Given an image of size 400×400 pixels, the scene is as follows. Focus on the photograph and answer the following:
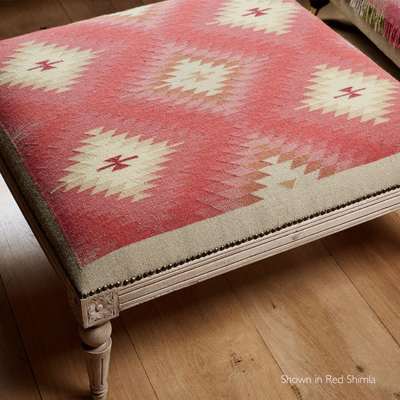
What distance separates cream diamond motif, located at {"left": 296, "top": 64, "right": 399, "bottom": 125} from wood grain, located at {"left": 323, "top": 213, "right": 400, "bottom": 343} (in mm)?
314

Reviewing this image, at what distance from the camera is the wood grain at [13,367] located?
1.09 m

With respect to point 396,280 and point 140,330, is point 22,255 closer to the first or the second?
point 140,330

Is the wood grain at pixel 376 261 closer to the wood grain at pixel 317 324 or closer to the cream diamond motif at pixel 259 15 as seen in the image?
the wood grain at pixel 317 324

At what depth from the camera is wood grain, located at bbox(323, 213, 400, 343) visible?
123 cm

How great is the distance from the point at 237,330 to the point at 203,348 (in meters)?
0.07

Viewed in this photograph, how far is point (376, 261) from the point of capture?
130 cm

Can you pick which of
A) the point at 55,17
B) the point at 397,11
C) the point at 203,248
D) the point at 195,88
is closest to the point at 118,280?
the point at 203,248

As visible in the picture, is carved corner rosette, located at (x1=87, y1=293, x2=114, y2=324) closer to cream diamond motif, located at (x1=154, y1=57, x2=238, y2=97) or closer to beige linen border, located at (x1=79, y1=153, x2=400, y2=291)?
beige linen border, located at (x1=79, y1=153, x2=400, y2=291)

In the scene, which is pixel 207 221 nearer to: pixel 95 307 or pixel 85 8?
pixel 95 307

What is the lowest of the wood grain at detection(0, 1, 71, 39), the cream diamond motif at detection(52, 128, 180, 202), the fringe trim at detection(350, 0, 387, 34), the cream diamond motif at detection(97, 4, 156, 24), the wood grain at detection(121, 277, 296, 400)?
the wood grain at detection(121, 277, 296, 400)

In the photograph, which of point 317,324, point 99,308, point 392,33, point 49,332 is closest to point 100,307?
point 99,308

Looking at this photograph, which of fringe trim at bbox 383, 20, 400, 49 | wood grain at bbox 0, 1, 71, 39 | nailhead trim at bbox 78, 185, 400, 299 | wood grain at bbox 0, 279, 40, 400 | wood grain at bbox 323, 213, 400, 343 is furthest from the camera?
wood grain at bbox 0, 1, 71, 39

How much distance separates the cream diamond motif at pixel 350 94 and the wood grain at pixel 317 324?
0.32 m

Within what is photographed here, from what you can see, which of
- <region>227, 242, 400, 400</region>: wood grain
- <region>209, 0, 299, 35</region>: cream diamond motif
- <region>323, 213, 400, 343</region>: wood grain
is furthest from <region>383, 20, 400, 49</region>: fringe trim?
<region>227, 242, 400, 400</region>: wood grain
